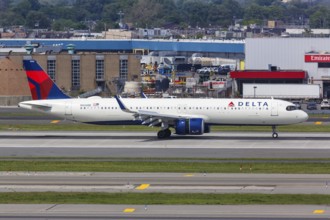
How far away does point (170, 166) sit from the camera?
54562mm

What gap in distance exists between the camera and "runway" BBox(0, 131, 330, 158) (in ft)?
202

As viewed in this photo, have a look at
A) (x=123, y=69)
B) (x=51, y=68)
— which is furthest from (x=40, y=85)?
(x=123, y=69)

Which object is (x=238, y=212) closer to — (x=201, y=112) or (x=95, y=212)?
(x=95, y=212)

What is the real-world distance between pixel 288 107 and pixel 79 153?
17612 mm

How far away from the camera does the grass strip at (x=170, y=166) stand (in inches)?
2067

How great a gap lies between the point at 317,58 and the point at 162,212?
3797 inches

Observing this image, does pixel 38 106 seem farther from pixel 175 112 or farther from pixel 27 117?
pixel 27 117

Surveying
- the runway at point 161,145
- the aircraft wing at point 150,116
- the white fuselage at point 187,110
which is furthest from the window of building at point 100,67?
the aircraft wing at point 150,116

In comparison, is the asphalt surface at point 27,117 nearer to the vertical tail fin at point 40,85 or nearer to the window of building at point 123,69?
the vertical tail fin at point 40,85

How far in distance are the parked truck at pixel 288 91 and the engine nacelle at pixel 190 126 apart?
52.8 meters

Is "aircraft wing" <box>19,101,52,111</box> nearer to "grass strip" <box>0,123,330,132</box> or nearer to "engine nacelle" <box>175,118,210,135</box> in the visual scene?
"grass strip" <box>0,123,330,132</box>

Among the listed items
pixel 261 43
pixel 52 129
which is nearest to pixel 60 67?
pixel 261 43

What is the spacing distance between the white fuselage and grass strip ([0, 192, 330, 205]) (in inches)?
1131

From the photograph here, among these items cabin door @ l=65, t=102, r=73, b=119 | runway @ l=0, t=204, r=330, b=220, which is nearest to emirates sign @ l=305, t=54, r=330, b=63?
cabin door @ l=65, t=102, r=73, b=119
